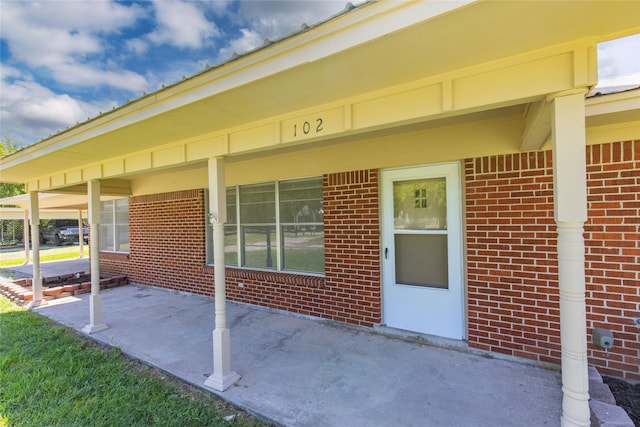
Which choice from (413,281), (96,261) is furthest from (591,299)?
(96,261)

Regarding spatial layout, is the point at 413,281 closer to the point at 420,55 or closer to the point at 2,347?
the point at 420,55

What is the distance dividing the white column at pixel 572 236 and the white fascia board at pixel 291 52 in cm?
100

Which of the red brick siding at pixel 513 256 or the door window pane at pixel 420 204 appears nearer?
the red brick siding at pixel 513 256

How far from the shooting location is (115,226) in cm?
885

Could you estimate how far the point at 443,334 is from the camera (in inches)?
152

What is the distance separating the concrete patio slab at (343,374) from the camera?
258 cm

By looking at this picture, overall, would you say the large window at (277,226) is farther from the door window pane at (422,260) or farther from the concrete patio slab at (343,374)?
the door window pane at (422,260)

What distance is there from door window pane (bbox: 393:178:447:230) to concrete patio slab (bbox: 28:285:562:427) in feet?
5.10

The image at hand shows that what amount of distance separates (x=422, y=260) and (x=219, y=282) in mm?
2581

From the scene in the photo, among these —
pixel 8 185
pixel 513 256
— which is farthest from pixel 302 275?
pixel 8 185

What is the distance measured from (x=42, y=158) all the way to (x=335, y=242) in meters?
4.79

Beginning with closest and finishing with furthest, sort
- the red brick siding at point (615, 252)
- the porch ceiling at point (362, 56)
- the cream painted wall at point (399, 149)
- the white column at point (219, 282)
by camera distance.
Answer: the porch ceiling at point (362, 56) < the red brick siding at point (615, 252) < the white column at point (219, 282) < the cream painted wall at point (399, 149)

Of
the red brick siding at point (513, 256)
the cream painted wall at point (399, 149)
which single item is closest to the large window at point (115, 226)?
the cream painted wall at point (399, 149)

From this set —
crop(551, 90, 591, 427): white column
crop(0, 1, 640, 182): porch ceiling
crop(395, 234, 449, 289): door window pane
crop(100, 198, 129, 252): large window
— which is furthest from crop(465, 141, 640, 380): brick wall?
crop(100, 198, 129, 252): large window
